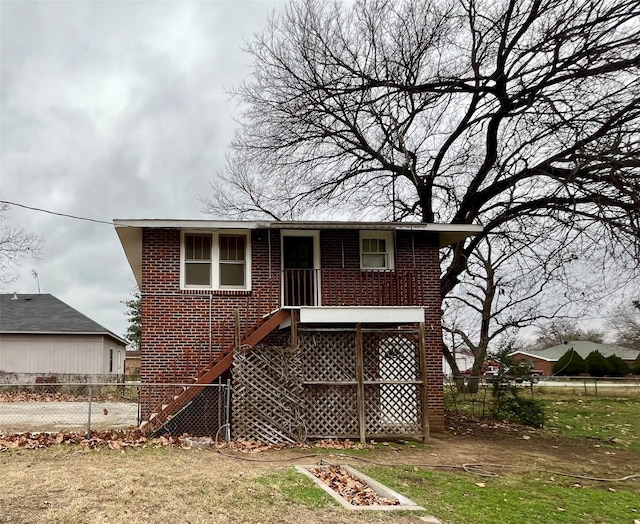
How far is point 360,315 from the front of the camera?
1173 cm

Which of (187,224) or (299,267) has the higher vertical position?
(187,224)

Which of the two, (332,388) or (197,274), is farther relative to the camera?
(197,274)

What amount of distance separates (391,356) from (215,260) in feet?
15.0

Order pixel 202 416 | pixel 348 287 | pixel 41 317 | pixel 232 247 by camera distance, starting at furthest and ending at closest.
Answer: pixel 41 317
pixel 232 247
pixel 348 287
pixel 202 416

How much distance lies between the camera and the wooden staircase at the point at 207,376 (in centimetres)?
1113

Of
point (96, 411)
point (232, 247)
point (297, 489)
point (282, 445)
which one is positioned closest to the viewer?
point (297, 489)

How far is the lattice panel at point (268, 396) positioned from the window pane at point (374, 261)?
3419mm

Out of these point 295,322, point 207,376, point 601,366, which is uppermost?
point 295,322

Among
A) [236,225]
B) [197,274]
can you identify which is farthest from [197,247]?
[236,225]

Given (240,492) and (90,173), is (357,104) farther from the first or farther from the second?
(240,492)

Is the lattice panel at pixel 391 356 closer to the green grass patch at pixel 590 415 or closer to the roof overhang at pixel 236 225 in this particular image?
the roof overhang at pixel 236 225

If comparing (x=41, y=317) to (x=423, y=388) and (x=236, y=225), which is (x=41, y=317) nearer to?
(x=236, y=225)

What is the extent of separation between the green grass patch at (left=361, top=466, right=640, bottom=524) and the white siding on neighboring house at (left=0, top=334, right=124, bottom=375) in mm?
20894

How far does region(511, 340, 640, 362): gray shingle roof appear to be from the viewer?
187 feet
